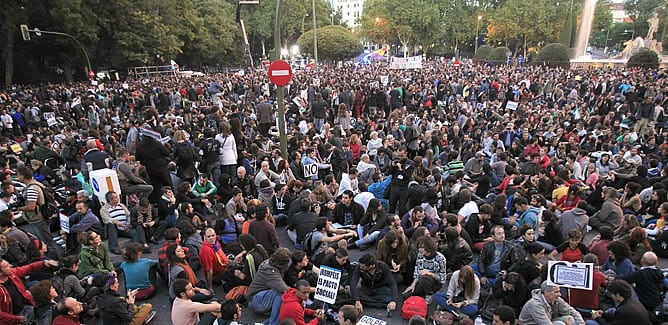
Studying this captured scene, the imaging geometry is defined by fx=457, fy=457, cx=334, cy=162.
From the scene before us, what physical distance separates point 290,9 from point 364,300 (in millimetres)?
61449

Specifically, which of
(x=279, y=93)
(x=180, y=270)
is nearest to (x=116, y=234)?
(x=180, y=270)

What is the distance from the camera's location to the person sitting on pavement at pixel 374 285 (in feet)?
20.3

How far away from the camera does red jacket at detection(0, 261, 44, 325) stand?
521 centimetres

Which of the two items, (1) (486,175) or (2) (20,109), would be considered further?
(2) (20,109)

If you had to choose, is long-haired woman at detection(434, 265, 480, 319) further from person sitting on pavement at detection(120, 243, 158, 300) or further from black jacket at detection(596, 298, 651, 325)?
person sitting on pavement at detection(120, 243, 158, 300)

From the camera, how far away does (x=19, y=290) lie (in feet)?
18.4

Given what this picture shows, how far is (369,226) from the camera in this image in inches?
320

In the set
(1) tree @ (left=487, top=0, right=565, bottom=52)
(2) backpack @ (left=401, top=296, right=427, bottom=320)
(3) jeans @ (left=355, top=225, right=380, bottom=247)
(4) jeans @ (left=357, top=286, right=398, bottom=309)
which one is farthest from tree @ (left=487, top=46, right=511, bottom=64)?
(2) backpack @ (left=401, top=296, right=427, bottom=320)

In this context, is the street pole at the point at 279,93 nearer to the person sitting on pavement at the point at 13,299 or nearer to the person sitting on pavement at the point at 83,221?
the person sitting on pavement at the point at 83,221

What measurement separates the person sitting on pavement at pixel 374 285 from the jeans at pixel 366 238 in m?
1.46

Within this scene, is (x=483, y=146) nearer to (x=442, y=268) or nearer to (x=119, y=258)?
(x=442, y=268)

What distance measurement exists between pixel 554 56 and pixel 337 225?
38757 mm

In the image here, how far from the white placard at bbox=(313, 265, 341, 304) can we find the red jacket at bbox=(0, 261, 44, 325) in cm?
351

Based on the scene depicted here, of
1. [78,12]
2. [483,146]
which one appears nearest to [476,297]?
[483,146]
